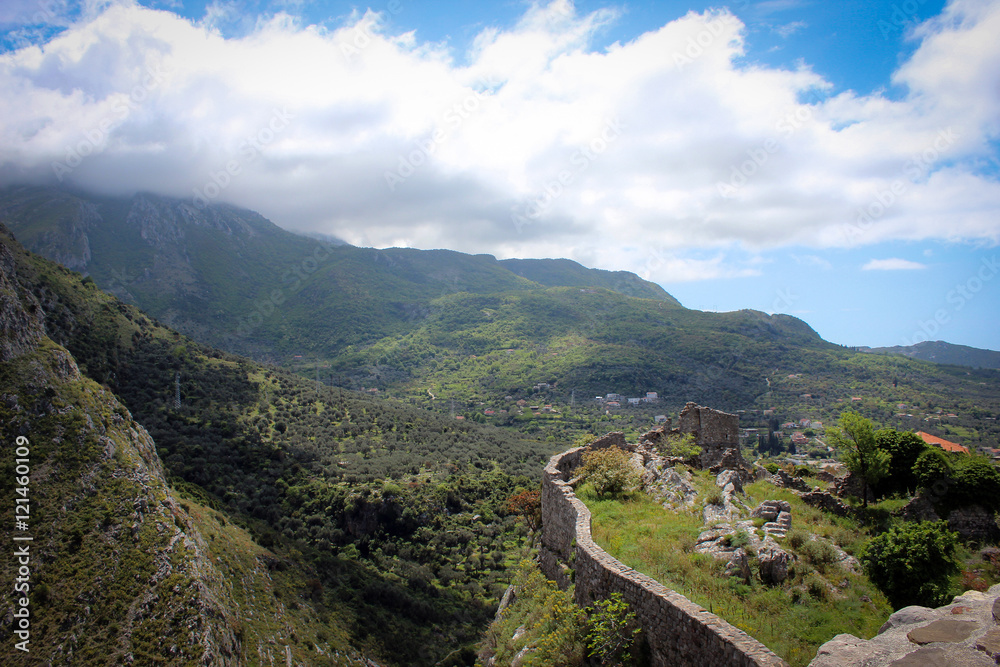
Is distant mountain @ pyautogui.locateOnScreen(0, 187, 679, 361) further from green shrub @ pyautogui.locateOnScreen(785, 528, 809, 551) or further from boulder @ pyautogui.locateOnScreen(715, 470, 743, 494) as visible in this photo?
green shrub @ pyautogui.locateOnScreen(785, 528, 809, 551)

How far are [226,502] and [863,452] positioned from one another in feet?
125

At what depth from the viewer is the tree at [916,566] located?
A: 7.47 meters

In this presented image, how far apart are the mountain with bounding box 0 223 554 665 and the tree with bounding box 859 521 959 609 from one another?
20402mm

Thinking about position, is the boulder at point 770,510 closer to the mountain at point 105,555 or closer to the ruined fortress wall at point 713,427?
the ruined fortress wall at point 713,427

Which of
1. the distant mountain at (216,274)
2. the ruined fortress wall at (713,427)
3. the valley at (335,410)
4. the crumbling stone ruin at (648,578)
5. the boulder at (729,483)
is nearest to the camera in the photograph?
the crumbling stone ruin at (648,578)

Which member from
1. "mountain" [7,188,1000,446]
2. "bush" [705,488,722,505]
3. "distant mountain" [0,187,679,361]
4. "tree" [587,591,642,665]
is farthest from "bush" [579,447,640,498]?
"distant mountain" [0,187,679,361]

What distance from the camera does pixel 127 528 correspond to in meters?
19.4

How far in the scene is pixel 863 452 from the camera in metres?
12.2

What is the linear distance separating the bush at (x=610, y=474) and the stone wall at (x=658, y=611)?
7.35 ft

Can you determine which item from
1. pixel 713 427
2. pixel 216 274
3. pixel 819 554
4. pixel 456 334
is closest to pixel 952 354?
pixel 456 334

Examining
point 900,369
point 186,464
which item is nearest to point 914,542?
point 186,464

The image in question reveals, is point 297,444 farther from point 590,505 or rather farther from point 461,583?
point 590,505

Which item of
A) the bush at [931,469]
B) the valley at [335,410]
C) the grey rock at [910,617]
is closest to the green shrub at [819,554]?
the grey rock at [910,617]

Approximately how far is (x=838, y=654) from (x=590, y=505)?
7506 millimetres
